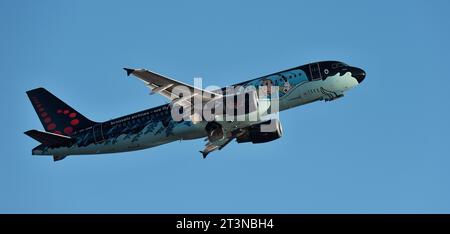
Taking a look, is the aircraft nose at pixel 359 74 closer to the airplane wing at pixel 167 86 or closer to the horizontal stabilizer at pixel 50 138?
the airplane wing at pixel 167 86

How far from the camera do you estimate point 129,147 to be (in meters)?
56.6

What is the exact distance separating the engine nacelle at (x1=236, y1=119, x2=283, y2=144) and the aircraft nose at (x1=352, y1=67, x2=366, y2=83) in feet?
21.1

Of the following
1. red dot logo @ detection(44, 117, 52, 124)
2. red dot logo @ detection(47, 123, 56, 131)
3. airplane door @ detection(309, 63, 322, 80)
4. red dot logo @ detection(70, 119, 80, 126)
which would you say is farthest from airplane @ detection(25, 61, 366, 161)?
red dot logo @ detection(44, 117, 52, 124)

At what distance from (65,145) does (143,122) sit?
6.36 meters

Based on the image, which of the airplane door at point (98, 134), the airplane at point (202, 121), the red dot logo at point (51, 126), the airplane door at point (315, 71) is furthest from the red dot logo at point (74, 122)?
the airplane door at point (315, 71)

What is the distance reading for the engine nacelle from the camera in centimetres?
5572

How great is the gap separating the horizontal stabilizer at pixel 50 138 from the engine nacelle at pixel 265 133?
13.3m

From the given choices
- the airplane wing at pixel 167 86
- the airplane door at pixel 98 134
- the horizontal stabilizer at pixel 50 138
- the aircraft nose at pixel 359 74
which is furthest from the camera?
the airplane door at pixel 98 134

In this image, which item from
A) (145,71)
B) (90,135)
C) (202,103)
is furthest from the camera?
(90,135)

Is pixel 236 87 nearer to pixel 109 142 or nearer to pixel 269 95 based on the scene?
pixel 269 95

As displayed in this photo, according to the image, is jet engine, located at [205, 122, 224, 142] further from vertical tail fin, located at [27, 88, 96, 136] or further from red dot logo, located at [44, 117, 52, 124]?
red dot logo, located at [44, 117, 52, 124]

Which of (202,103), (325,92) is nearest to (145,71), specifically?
(202,103)

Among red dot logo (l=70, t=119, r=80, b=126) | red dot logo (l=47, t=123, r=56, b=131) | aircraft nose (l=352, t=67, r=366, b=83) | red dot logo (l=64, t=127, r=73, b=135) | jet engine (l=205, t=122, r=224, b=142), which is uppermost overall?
aircraft nose (l=352, t=67, r=366, b=83)

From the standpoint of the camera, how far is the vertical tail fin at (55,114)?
194ft
